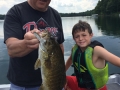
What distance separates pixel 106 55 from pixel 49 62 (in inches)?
44.8

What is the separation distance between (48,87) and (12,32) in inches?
34.7

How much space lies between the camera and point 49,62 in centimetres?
213

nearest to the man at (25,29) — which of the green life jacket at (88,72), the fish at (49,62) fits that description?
the fish at (49,62)

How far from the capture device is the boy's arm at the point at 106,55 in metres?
2.76

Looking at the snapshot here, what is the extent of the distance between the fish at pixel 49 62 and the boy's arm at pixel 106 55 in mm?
879

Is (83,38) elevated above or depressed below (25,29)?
below

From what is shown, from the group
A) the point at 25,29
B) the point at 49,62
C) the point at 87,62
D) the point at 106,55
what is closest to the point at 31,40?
the point at 49,62

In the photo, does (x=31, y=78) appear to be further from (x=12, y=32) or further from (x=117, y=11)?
(x=117, y=11)

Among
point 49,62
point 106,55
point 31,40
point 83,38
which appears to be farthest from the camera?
point 83,38

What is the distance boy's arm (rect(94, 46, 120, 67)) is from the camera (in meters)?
2.76

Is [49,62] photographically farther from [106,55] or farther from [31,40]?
[106,55]

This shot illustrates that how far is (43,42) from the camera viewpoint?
206 centimetres

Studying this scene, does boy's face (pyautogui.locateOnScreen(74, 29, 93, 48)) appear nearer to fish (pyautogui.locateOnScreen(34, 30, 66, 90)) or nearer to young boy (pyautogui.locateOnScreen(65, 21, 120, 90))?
young boy (pyautogui.locateOnScreen(65, 21, 120, 90))

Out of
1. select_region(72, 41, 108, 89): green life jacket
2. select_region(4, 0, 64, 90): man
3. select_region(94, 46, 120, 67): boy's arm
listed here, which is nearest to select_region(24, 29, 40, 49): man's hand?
select_region(4, 0, 64, 90): man
